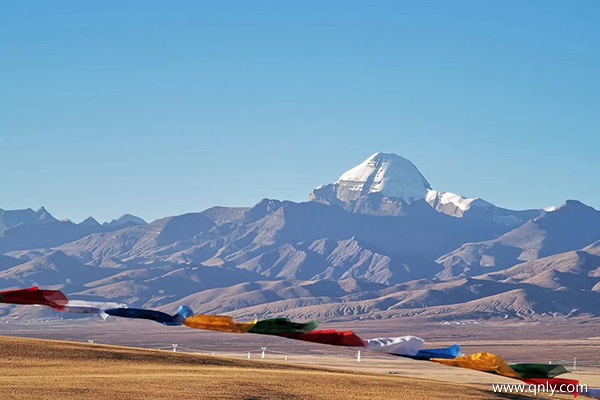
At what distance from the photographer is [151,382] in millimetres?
27688

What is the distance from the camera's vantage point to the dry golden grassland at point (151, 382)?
25141mm

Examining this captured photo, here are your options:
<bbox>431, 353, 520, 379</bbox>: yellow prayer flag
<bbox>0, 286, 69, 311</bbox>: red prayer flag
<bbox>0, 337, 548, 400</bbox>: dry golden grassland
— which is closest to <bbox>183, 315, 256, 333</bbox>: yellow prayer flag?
<bbox>0, 286, 69, 311</bbox>: red prayer flag

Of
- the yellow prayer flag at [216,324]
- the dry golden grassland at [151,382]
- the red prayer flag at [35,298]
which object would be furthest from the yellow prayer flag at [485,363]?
the dry golden grassland at [151,382]

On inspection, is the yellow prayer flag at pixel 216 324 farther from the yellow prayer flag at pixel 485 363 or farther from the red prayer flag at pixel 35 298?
the yellow prayer flag at pixel 485 363

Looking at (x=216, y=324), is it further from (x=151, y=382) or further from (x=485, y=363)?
(x=151, y=382)

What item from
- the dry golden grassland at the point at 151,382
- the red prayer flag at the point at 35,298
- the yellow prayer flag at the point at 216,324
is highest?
the red prayer flag at the point at 35,298

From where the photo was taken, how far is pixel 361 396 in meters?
27.4

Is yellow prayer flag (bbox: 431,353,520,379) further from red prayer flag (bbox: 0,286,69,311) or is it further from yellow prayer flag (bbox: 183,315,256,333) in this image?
red prayer flag (bbox: 0,286,69,311)

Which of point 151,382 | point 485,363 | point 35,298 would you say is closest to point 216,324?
point 35,298

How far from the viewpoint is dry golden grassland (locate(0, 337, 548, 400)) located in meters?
25.1

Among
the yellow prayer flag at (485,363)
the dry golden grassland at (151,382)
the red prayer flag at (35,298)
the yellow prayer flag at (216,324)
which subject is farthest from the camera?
the dry golden grassland at (151,382)

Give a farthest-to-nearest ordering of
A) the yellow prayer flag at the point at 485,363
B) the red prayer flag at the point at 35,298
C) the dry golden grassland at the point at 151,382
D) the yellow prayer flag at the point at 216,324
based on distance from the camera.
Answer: the dry golden grassland at the point at 151,382 → the yellow prayer flag at the point at 485,363 → the yellow prayer flag at the point at 216,324 → the red prayer flag at the point at 35,298

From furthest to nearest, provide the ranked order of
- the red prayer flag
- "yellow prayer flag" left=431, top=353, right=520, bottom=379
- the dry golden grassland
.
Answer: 1. the dry golden grassland
2. "yellow prayer flag" left=431, top=353, right=520, bottom=379
3. the red prayer flag

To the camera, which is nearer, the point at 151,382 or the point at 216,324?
the point at 216,324
